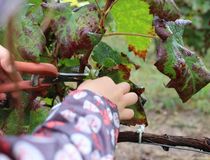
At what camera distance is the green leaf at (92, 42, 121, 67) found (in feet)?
3.49

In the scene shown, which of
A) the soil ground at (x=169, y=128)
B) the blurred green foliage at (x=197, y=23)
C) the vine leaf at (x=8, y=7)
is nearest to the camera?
the vine leaf at (x=8, y=7)

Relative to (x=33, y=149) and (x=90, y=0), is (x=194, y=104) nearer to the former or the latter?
(x=90, y=0)

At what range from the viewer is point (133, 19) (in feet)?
3.68

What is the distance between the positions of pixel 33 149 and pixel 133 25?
49 centimetres

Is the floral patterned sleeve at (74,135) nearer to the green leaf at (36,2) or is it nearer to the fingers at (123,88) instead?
the fingers at (123,88)

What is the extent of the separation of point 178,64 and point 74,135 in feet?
1.09

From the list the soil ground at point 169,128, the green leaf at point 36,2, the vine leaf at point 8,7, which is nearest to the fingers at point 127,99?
the green leaf at point 36,2

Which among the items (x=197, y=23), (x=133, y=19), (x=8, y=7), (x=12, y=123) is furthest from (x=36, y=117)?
(x=197, y=23)

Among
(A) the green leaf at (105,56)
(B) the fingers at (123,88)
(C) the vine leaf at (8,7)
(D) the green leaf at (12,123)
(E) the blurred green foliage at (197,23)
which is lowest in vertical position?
(E) the blurred green foliage at (197,23)

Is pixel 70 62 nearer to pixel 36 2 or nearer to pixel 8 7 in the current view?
pixel 36 2

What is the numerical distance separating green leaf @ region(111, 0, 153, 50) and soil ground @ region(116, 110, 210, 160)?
144 cm

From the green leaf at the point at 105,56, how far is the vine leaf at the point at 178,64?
8 cm

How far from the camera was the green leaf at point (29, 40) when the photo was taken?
987 millimetres

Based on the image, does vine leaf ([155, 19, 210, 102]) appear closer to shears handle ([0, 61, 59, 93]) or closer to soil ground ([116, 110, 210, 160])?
shears handle ([0, 61, 59, 93])
